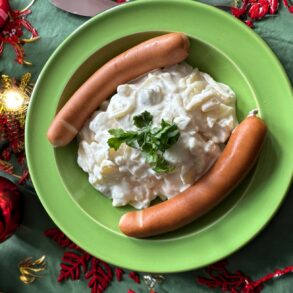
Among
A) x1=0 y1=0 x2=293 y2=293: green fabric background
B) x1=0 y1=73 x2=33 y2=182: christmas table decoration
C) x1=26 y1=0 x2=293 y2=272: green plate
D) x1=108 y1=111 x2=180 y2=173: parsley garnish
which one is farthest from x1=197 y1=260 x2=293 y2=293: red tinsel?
x1=0 y1=73 x2=33 y2=182: christmas table decoration

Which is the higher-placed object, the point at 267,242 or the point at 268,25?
the point at 268,25

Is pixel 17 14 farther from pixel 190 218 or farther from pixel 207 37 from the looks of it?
pixel 190 218

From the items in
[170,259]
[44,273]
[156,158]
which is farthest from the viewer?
[44,273]

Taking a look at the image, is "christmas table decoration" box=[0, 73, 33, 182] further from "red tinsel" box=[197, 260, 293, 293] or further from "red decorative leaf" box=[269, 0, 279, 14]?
"red decorative leaf" box=[269, 0, 279, 14]

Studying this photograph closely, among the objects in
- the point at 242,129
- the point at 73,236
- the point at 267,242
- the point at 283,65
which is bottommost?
the point at 73,236

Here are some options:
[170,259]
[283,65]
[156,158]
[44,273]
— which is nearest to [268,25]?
[283,65]

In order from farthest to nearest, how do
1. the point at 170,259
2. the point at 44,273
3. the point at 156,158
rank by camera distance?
the point at 44,273 < the point at 170,259 < the point at 156,158

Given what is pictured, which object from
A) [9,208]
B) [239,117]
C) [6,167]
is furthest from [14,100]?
[239,117]

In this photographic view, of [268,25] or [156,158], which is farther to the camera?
[268,25]
